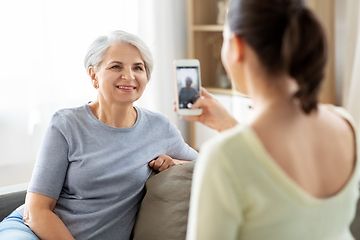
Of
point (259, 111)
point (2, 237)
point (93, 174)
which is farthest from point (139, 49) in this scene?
point (259, 111)

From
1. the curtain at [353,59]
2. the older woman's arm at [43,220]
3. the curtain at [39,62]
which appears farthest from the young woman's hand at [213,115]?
the curtain at [39,62]

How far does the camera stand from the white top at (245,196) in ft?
2.21

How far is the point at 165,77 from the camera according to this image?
3414 mm

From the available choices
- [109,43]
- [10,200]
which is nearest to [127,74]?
[109,43]

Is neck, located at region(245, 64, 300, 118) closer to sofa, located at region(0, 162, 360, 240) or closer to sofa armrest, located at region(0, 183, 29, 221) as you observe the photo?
sofa, located at region(0, 162, 360, 240)

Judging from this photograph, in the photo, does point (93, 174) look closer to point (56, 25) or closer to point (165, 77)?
point (56, 25)

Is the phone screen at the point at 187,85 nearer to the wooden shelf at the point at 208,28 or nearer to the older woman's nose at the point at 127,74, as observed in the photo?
the older woman's nose at the point at 127,74

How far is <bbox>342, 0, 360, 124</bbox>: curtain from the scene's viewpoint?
2.39m

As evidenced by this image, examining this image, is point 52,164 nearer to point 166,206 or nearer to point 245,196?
point 166,206

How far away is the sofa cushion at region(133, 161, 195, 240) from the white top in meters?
0.77

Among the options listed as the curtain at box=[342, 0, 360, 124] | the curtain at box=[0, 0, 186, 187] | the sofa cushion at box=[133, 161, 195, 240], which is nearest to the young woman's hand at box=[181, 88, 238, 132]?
the sofa cushion at box=[133, 161, 195, 240]

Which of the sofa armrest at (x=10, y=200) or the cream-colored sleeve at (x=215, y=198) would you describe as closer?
the cream-colored sleeve at (x=215, y=198)

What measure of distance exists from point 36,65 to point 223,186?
8.10 feet

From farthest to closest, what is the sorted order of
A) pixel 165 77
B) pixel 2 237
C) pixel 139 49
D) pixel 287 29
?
pixel 165 77 → pixel 139 49 → pixel 2 237 → pixel 287 29
